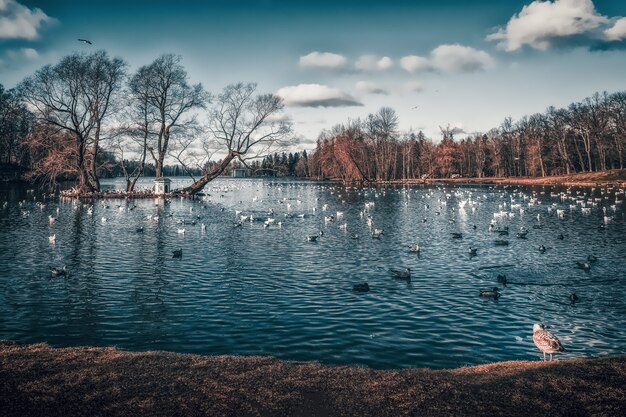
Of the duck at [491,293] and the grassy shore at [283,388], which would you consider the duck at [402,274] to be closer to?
the duck at [491,293]

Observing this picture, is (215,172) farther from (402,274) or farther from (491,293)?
(491,293)

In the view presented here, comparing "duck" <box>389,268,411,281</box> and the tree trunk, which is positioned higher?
the tree trunk

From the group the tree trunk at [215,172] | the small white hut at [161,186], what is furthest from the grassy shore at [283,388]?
the small white hut at [161,186]

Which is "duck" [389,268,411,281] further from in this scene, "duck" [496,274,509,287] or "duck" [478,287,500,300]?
"duck" [496,274,509,287]

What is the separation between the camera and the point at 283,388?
8.48 metres

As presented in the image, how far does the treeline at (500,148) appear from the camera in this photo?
10712 centimetres

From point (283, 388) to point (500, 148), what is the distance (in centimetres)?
14580

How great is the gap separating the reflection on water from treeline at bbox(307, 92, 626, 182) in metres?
87.9

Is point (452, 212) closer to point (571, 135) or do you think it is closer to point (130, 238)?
point (130, 238)

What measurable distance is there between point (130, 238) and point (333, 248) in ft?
46.9

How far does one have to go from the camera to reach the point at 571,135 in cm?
11638

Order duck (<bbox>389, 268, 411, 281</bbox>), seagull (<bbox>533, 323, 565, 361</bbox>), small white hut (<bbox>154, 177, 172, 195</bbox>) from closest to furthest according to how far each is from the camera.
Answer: seagull (<bbox>533, 323, 565, 361</bbox>)
duck (<bbox>389, 268, 411, 281</bbox>)
small white hut (<bbox>154, 177, 172, 195</bbox>)

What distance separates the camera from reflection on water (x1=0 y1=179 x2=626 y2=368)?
12438 millimetres

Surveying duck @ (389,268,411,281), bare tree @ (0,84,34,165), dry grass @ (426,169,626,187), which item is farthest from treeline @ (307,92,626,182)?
duck @ (389,268,411,281)
